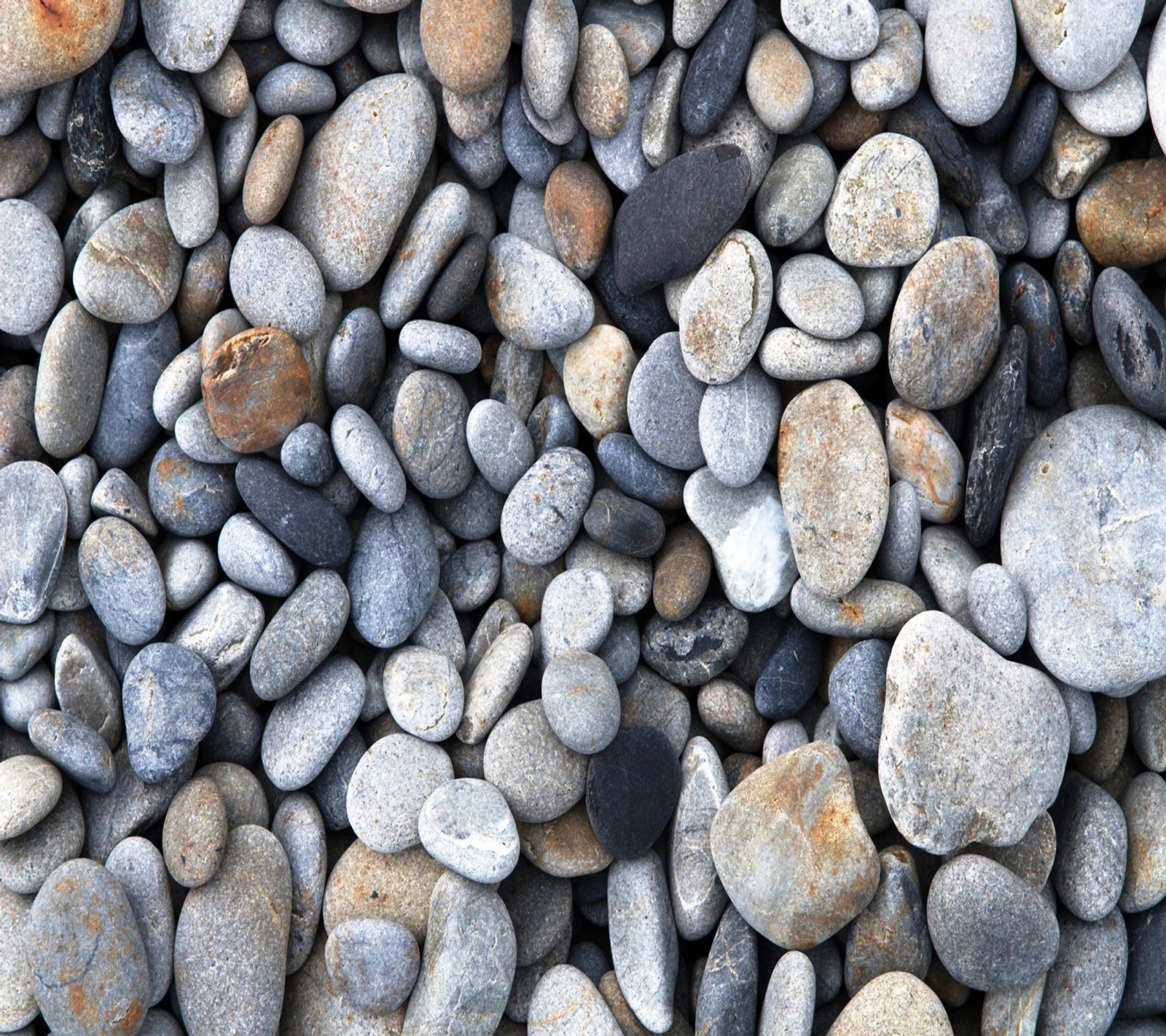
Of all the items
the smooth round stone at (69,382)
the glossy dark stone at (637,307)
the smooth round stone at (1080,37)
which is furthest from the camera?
the glossy dark stone at (637,307)

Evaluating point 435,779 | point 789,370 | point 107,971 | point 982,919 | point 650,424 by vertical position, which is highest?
point 789,370

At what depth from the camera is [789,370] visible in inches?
65.5

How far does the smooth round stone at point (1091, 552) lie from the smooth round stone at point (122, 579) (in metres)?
1.43

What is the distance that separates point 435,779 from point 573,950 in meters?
0.38

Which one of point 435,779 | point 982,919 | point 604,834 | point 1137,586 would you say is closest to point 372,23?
point 435,779

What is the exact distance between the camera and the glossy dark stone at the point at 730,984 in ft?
4.99

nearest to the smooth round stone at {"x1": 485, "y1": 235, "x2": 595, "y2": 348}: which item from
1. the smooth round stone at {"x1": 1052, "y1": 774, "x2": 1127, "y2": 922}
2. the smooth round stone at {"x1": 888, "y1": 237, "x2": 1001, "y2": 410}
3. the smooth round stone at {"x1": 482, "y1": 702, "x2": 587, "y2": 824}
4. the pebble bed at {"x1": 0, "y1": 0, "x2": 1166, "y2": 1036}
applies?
the pebble bed at {"x1": 0, "y1": 0, "x2": 1166, "y2": 1036}

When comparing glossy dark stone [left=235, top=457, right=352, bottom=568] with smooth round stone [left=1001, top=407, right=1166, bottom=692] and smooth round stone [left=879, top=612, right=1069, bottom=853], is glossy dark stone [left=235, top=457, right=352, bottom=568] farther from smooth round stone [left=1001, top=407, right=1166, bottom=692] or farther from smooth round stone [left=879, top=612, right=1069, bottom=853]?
smooth round stone [left=1001, top=407, right=1166, bottom=692]

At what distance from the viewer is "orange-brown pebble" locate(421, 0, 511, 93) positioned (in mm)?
1623

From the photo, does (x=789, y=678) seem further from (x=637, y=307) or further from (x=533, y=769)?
(x=637, y=307)

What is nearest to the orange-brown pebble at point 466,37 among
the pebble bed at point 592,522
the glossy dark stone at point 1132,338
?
the pebble bed at point 592,522

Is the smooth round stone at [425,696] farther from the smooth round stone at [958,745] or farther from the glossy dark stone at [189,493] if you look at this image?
the smooth round stone at [958,745]

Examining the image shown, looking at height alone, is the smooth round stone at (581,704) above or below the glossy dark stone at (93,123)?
below

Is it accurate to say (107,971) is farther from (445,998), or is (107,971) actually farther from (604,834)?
(604,834)
